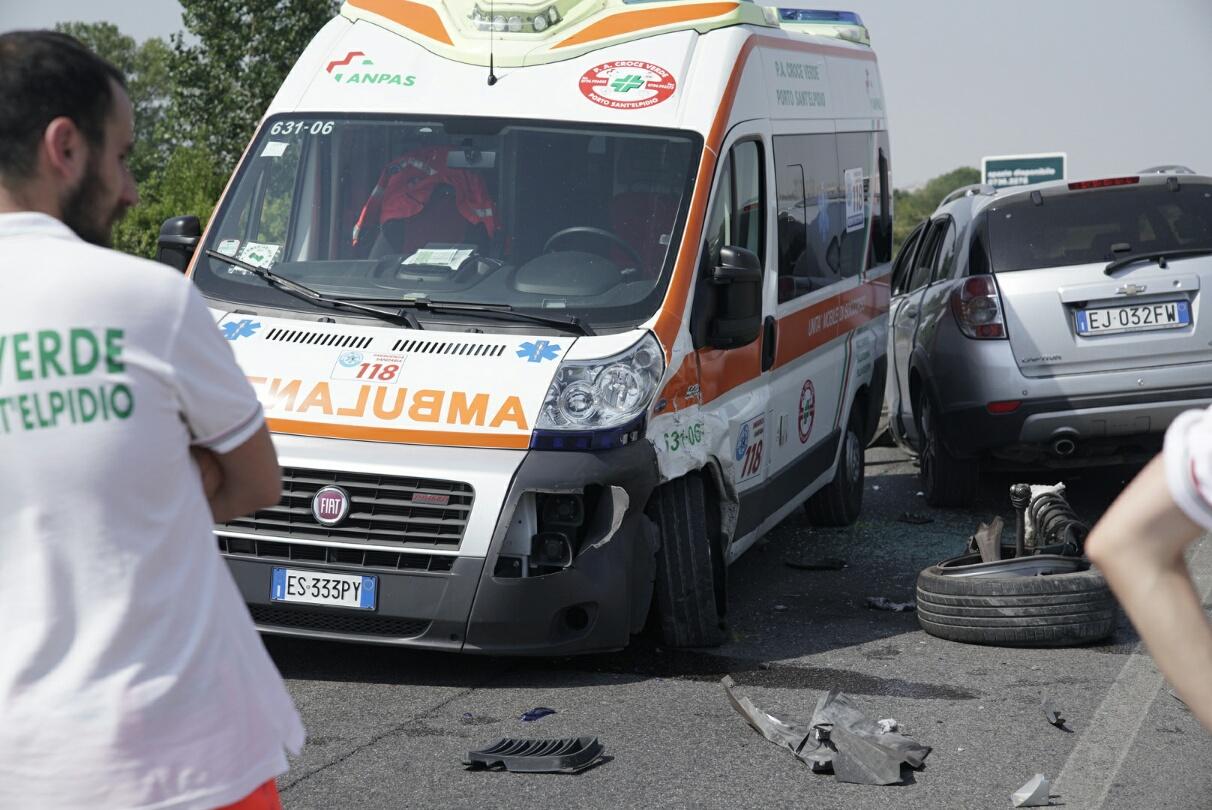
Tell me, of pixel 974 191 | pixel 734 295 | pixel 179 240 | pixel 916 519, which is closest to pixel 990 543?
pixel 734 295

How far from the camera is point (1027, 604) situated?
22.7 ft

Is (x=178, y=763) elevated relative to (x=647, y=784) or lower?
elevated

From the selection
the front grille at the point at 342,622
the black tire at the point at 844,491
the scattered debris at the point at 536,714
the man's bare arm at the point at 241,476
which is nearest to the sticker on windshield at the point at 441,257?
the front grille at the point at 342,622

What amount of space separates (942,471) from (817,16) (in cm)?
295

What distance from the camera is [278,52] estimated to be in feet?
206

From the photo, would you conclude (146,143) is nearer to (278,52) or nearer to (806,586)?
(278,52)

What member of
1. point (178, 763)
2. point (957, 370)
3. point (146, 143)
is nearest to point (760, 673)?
point (957, 370)

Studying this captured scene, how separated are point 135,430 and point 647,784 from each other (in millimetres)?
3244

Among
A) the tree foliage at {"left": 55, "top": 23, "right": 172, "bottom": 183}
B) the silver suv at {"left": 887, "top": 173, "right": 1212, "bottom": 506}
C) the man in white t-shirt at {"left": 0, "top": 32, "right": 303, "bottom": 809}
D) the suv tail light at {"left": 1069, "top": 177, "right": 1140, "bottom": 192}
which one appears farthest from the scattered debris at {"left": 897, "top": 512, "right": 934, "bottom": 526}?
the tree foliage at {"left": 55, "top": 23, "right": 172, "bottom": 183}

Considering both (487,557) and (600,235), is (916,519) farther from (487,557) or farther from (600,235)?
(487,557)

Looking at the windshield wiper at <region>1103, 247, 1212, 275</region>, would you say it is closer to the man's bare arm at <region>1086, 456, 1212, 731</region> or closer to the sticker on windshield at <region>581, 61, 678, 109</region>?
the sticker on windshield at <region>581, 61, 678, 109</region>

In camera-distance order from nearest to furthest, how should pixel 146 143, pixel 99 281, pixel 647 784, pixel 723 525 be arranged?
pixel 99 281 → pixel 647 784 → pixel 723 525 → pixel 146 143

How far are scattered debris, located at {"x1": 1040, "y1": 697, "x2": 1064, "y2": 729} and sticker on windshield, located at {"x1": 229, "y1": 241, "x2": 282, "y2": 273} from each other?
360 centimetres

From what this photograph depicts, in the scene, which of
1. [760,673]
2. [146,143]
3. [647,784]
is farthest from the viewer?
[146,143]
